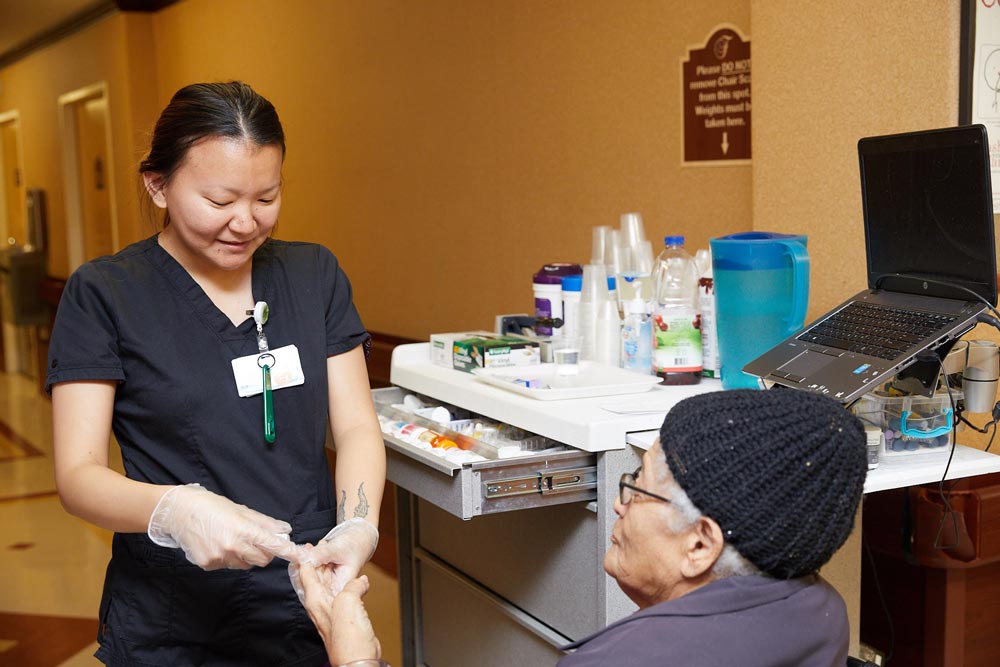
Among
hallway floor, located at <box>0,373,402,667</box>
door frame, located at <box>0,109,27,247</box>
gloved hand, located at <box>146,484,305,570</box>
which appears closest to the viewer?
gloved hand, located at <box>146,484,305,570</box>

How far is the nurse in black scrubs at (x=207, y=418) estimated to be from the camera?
1.43m

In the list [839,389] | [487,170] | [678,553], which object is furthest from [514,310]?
[678,553]

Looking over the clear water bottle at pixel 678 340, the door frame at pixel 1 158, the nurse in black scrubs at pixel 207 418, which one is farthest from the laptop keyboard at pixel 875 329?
the door frame at pixel 1 158

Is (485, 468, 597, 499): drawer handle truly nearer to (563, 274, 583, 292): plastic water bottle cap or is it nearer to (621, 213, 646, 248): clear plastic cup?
(563, 274, 583, 292): plastic water bottle cap

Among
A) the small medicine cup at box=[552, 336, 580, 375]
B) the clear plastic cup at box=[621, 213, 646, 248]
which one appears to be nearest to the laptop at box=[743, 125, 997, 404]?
the small medicine cup at box=[552, 336, 580, 375]

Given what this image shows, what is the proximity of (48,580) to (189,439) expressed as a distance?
2.97m

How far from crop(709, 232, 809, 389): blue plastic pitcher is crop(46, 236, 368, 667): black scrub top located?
83 cm

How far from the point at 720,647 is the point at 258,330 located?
0.86 m

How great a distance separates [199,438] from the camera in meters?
1.50

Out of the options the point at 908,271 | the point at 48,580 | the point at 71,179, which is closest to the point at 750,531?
the point at 908,271

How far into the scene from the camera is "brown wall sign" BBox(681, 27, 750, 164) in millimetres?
3248

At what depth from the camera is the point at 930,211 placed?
165 cm

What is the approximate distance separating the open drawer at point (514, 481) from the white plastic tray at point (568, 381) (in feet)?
0.63

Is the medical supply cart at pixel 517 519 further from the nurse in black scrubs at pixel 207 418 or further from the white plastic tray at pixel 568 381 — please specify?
the nurse in black scrubs at pixel 207 418
